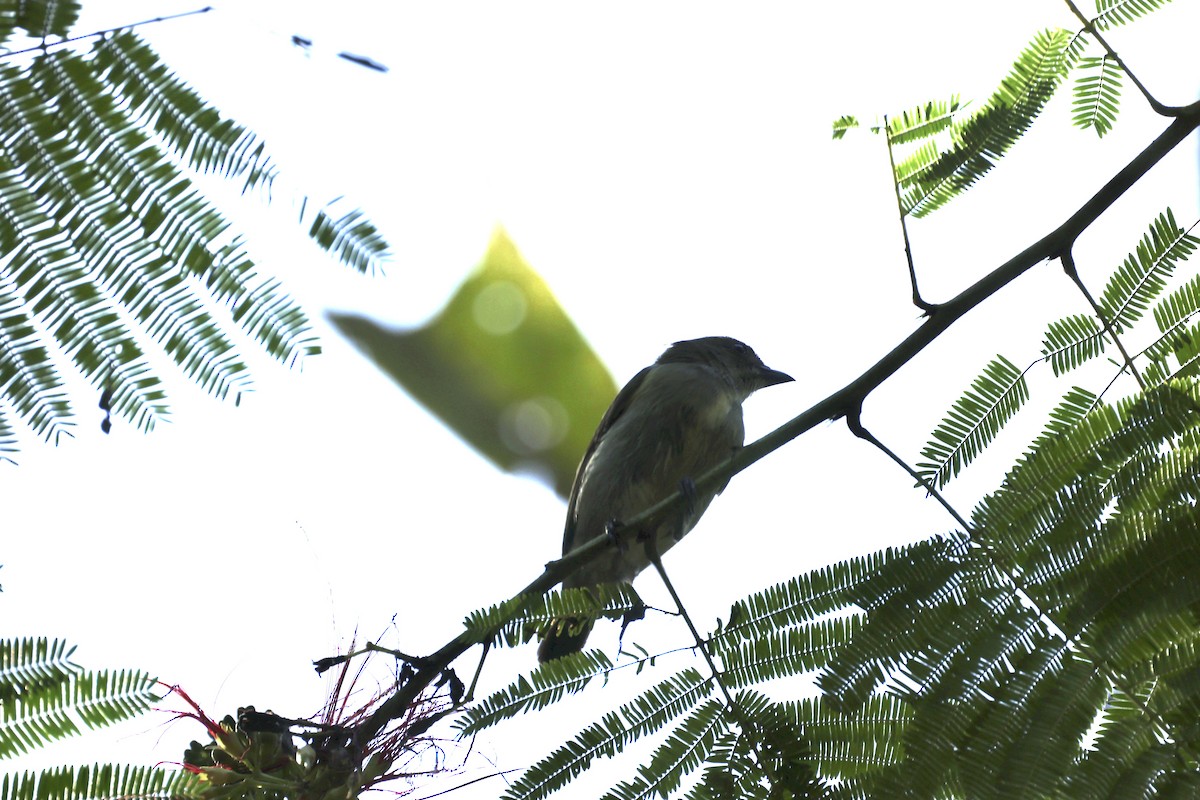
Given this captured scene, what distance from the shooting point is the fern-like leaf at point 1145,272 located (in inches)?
144

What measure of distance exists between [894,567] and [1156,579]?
67cm

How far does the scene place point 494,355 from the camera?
6836mm

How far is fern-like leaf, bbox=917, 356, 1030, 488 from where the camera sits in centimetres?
360

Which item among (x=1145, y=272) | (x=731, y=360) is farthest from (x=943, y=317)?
(x=731, y=360)

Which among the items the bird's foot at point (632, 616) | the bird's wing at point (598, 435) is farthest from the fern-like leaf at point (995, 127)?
the bird's wing at point (598, 435)

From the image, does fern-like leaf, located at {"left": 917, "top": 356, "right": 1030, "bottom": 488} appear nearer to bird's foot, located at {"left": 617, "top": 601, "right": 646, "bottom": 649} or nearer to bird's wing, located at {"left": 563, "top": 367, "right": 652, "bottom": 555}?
bird's foot, located at {"left": 617, "top": 601, "right": 646, "bottom": 649}

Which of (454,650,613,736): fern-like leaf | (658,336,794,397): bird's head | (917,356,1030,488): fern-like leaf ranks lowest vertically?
(454,650,613,736): fern-like leaf

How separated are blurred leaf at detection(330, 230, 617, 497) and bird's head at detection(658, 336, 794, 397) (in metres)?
0.72

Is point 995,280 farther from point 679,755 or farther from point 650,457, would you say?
point 650,457

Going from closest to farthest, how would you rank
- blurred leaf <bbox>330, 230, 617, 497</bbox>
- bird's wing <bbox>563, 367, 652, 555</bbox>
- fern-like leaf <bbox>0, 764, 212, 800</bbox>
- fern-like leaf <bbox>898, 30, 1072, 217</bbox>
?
fern-like leaf <bbox>0, 764, 212, 800</bbox> < fern-like leaf <bbox>898, 30, 1072, 217</bbox> < blurred leaf <bbox>330, 230, 617, 497</bbox> < bird's wing <bbox>563, 367, 652, 555</bbox>

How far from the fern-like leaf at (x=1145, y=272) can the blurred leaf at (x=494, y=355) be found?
12.4ft

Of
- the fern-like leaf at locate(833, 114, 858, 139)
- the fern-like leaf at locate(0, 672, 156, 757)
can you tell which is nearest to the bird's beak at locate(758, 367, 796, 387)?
the fern-like leaf at locate(833, 114, 858, 139)

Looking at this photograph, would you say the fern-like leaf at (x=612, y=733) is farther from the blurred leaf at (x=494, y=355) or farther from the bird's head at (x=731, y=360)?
the bird's head at (x=731, y=360)

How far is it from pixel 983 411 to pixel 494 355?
371cm
